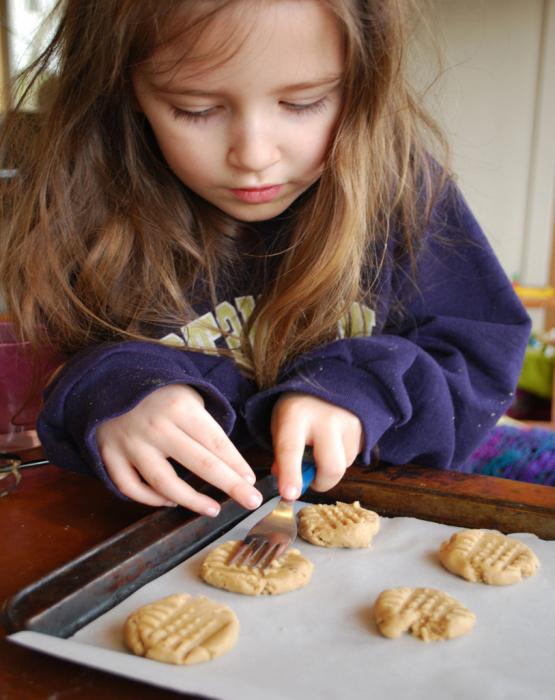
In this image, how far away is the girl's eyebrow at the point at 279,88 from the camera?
2.27ft

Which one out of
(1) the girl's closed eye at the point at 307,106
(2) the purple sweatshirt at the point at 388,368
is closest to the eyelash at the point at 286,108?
(1) the girl's closed eye at the point at 307,106

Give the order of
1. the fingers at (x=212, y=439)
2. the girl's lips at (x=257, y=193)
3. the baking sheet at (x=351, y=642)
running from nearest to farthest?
the baking sheet at (x=351, y=642), the fingers at (x=212, y=439), the girl's lips at (x=257, y=193)

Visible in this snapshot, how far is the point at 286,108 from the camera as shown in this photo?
28.6 inches

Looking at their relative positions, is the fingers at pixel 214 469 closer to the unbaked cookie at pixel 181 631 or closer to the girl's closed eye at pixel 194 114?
the unbaked cookie at pixel 181 631

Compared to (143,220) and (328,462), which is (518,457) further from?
(143,220)

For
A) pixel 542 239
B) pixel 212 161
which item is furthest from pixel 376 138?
pixel 542 239

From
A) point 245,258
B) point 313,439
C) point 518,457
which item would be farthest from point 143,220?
point 518,457

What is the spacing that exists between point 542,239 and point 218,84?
3297mm

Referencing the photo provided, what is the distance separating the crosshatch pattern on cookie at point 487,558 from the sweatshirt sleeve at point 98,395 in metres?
0.27

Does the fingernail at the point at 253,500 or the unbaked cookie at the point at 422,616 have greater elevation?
the fingernail at the point at 253,500

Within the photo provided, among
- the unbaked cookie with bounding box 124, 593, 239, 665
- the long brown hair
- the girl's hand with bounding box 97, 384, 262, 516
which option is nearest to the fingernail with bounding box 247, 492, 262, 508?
the girl's hand with bounding box 97, 384, 262, 516

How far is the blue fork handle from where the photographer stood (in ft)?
2.33

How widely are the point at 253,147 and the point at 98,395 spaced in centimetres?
30

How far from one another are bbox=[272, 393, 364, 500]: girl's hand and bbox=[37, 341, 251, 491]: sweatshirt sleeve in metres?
0.07
